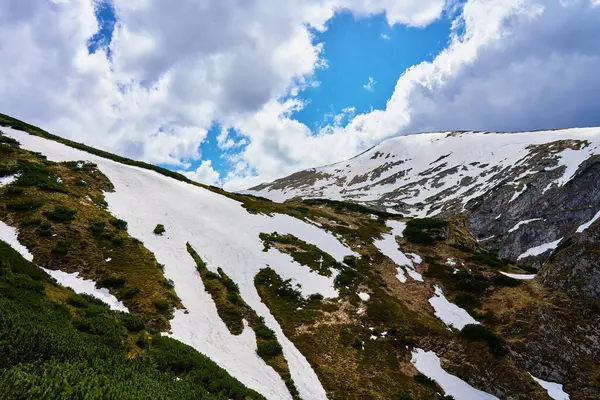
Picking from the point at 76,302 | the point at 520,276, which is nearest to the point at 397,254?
the point at 520,276

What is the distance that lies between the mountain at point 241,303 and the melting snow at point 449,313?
21 centimetres

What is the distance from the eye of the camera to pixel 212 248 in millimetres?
34688

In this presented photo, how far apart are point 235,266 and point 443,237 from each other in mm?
33384

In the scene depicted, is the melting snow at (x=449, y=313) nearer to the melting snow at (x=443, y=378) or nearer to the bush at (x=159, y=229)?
the melting snow at (x=443, y=378)

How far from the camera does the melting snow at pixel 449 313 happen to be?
32.3 meters

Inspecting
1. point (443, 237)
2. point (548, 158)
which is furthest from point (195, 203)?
point (548, 158)

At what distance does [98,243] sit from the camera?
87.2 ft

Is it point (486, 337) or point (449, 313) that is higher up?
point (449, 313)

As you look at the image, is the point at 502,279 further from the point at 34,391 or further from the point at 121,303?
the point at 34,391

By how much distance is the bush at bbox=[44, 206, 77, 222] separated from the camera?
87.7ft

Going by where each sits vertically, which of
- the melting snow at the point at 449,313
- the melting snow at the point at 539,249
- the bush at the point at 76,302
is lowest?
the bush at the point at 76,302

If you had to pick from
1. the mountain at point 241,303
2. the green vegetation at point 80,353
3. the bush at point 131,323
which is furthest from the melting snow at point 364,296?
the bush at point 131,323

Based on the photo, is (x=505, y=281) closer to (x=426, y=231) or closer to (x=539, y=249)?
(x=426, y=231)

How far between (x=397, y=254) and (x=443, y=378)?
76.1 feet
